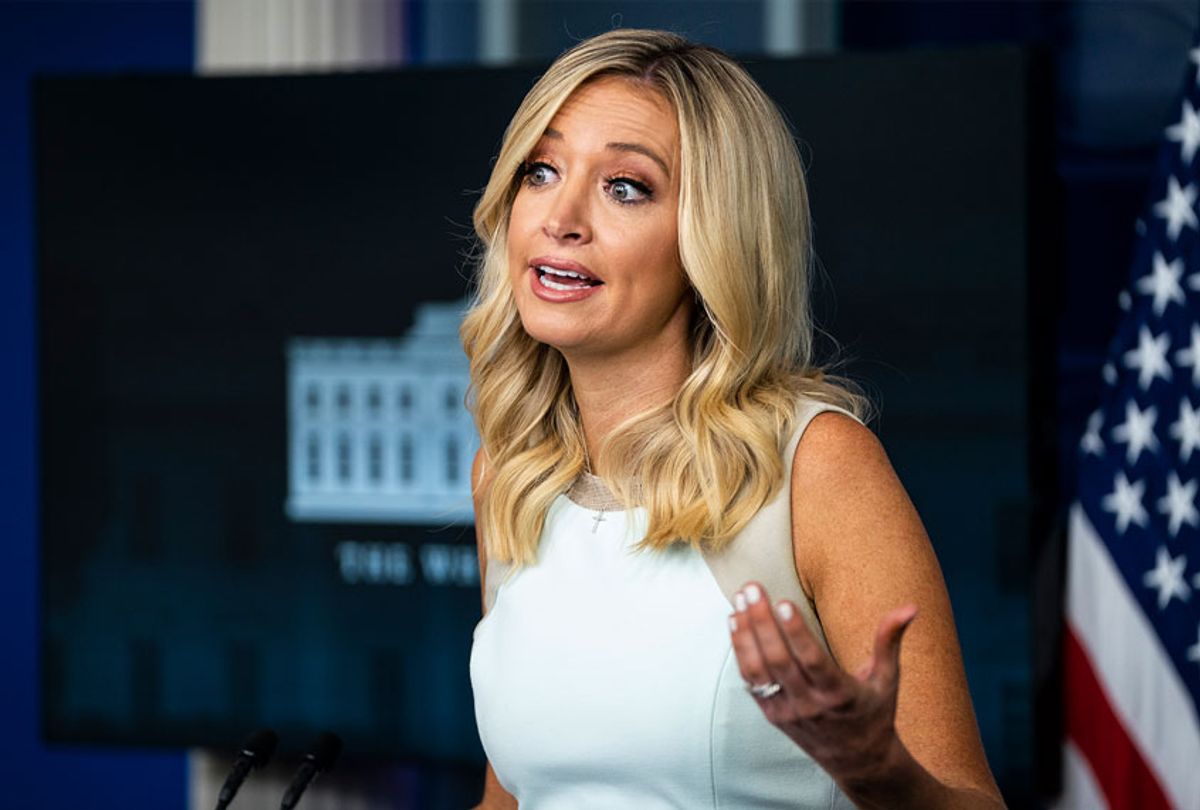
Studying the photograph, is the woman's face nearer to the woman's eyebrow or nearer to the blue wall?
the woman's eyebrow

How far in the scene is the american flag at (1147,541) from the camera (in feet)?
10.7

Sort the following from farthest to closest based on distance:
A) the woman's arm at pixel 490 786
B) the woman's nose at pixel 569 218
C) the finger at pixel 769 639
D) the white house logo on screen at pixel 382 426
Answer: the white house logo on screen at pixel 382 426
the woman's arm at pixel 490 786
the woman's nose at pixel 569 218
the finger at pixel 769 639

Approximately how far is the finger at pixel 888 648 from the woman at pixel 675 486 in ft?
0.92

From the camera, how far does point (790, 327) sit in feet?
5.87

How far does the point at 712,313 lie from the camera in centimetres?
175

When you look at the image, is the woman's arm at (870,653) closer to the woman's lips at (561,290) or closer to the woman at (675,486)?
the woman at (675,486)

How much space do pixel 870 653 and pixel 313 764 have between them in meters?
0.79

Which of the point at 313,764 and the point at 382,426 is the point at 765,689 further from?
the point at 382,426

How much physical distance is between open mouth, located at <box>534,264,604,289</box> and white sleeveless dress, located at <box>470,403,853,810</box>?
27 centimetres

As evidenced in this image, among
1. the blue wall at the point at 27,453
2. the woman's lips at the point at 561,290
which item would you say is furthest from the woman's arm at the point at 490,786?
the blue wall at the point at 27,453

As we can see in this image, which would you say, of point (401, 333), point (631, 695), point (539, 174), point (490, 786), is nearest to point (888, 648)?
point (631, 695)

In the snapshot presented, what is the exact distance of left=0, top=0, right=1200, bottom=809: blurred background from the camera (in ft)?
11.2

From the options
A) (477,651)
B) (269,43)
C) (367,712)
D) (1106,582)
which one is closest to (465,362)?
(367,712)

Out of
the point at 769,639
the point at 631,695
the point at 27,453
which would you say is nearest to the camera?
the point at 769,639
